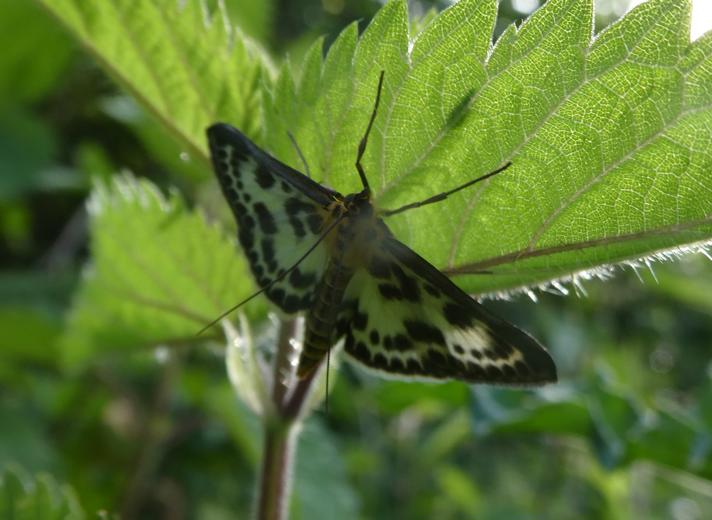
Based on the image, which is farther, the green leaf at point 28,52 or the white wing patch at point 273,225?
the green leaf at point 28,52

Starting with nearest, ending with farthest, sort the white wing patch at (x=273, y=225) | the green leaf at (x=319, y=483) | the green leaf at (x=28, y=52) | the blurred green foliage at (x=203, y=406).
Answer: the white wing patch at (x=273, y=225) < the blurred green foliage at (x=203, y=406) < the green leaf at (x=319, y=483) < the green leaf at (x=28, y=52)

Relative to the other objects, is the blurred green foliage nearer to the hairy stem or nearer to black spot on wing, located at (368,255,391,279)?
the hairy stem

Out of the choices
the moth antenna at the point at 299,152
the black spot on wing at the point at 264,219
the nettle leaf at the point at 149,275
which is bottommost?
the black spot on wing at the point at 264,219

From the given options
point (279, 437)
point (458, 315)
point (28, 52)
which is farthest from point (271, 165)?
point (28, 52)

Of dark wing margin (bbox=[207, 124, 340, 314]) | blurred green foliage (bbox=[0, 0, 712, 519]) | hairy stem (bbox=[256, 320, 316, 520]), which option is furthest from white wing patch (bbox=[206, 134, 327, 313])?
blurred green foliage (bbox=[0, 0, 712, 519])

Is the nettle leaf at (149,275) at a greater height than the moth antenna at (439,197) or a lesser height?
greater

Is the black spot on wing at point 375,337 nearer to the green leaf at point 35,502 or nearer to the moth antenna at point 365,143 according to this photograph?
the moth antenna at point 365,143

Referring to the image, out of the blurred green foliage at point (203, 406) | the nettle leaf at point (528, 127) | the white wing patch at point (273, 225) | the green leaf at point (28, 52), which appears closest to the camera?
the nettle leaf at point (528, 127)

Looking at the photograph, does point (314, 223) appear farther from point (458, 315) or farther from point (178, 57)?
point (178, 57)

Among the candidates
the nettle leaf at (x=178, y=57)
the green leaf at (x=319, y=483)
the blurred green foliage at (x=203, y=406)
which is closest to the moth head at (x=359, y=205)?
the nettle leaf at (x=178, y=57)
